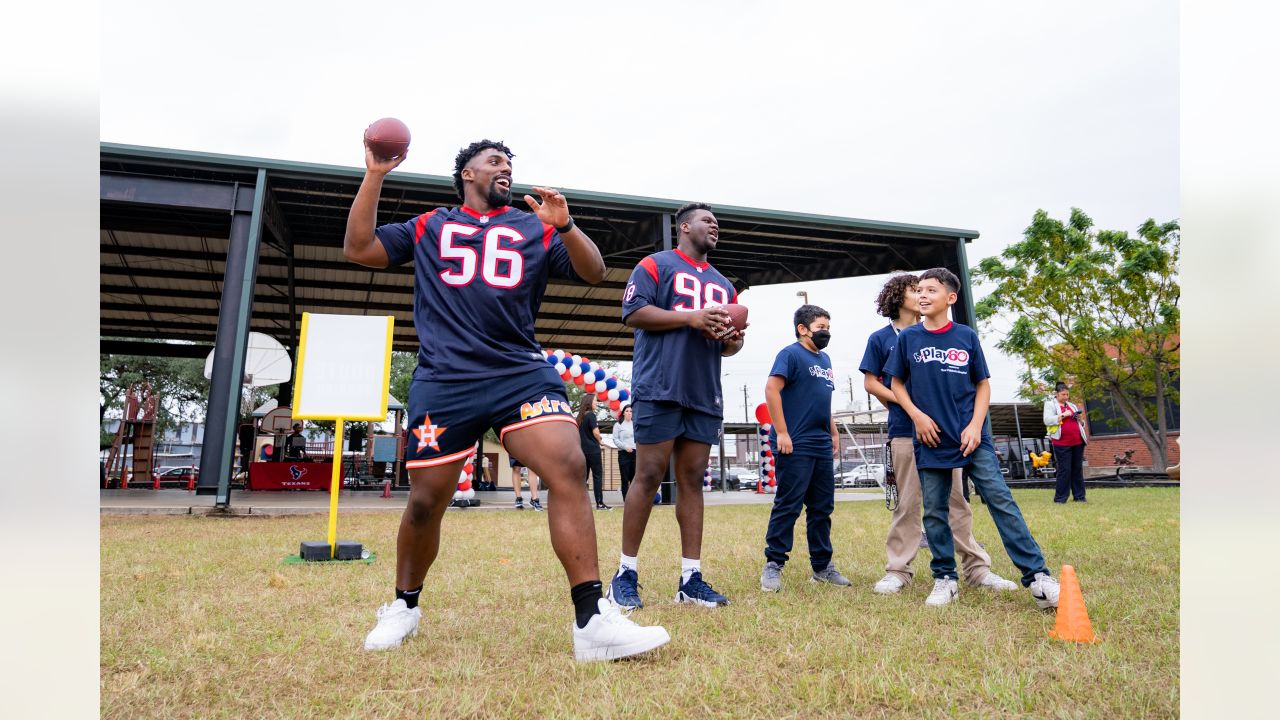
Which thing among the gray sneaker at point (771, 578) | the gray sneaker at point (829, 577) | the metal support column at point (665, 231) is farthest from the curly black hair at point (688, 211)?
Answer: the metal support column at point (665, 231)

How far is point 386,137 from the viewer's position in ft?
9.74

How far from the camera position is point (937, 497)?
427cm

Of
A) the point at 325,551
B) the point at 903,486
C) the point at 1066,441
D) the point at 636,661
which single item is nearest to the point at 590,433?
the point at 325,551

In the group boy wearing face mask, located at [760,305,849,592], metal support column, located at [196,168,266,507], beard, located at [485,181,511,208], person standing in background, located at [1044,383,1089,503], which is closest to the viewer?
beard, located at [485,181,511,208]

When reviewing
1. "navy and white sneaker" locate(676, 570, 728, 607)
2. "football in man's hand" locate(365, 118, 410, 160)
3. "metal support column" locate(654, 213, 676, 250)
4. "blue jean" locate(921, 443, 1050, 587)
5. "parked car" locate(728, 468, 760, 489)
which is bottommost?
"parked car" locate(728, 468, 760, 489)

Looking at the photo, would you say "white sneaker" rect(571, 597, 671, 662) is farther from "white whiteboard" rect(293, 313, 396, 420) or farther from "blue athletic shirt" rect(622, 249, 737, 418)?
"white whiteboard" rect(293, 313, 396, 420)

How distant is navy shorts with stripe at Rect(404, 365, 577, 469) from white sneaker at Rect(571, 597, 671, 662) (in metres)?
0.81

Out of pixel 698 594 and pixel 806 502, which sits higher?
pixel 806 502

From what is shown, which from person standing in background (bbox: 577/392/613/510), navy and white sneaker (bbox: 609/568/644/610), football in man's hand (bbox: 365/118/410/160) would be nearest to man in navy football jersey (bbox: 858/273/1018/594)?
navy and white sneaker (bbox: 609/568/644/610)

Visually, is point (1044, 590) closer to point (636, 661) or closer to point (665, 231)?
point (636, 661)

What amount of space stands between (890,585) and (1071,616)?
144cm

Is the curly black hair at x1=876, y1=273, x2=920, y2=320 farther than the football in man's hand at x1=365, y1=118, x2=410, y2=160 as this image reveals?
Yes

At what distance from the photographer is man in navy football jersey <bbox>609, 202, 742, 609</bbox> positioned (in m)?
4.15

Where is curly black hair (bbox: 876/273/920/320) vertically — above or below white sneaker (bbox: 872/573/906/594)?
above
